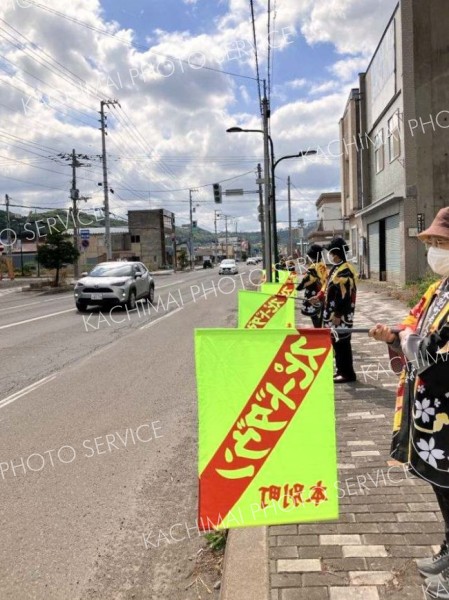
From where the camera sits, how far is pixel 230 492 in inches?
113

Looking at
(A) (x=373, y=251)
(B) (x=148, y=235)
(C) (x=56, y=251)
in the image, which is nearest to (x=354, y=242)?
(A) (x=373, y=251)

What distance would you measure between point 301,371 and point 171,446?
2.54 meters

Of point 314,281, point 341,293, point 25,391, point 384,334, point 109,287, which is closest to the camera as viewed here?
point 384,334

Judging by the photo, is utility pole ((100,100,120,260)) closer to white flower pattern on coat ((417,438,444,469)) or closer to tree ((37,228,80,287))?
tree ((37,228,80,287))

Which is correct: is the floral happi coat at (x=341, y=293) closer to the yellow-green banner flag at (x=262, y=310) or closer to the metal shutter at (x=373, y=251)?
the yellow-green banner flag at (x=262, y=310)

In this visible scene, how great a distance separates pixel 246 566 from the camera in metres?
2.81

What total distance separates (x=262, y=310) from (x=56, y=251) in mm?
26780

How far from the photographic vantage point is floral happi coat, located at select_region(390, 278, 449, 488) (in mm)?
A: 2367

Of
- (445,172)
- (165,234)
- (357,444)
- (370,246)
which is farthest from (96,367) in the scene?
(165,234)

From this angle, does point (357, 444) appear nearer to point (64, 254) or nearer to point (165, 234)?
point (64, 254)

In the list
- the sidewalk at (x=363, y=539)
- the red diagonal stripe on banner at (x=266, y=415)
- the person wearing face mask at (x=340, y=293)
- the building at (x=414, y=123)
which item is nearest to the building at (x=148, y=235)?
the building at (x=414, y=123)

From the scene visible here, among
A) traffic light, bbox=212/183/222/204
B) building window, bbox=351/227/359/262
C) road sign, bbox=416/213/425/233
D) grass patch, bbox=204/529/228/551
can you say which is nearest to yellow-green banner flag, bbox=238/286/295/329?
grass patch, bbox=204/529/228/551

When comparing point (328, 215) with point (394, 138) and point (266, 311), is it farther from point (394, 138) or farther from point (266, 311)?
point (266, 311)

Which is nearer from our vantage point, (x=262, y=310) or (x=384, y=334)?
(x=384, y=334)
